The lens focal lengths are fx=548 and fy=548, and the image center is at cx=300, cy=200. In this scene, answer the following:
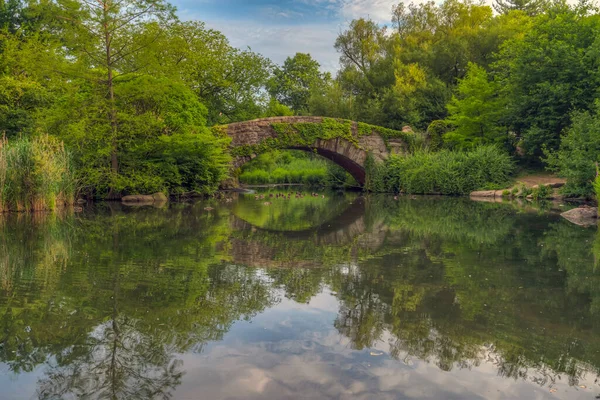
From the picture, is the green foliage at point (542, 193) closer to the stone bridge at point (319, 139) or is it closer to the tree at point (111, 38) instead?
the stone bridge at point (319, 139)

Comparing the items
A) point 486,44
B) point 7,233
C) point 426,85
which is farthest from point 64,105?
point 486,44

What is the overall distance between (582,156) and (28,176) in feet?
50.5

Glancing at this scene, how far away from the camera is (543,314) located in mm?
4434

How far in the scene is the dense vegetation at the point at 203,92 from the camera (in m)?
17.2

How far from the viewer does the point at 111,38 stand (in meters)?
17.4

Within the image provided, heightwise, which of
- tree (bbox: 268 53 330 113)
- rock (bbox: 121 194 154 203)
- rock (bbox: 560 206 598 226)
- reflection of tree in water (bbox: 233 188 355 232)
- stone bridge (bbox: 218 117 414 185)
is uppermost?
tree (bbox: 268 53 330 113)

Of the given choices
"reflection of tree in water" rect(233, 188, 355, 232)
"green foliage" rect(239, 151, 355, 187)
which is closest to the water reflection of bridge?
"reflection of tree in water" rect(233, 188, 355, 232)

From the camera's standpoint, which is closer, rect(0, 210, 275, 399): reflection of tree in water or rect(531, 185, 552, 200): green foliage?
rect(0, 210, 275, 399): reflection of tree in water

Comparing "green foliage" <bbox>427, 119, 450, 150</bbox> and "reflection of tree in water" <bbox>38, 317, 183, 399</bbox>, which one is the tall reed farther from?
"green foliage" <bbox>427, 119, 450, 150</bbox>

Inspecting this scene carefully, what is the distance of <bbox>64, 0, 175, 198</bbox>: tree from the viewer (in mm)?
16922

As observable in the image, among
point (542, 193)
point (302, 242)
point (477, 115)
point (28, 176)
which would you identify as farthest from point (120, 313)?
point (477, 115)

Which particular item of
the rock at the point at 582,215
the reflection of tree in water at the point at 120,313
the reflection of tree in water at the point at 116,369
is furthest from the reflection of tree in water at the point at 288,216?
the reflection of tree in water at the point at 116,369

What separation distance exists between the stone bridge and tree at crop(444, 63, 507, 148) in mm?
2229

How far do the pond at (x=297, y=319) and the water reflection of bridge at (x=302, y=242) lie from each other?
7cm
